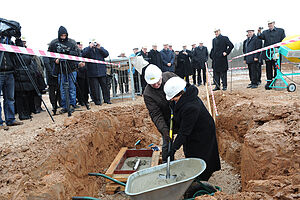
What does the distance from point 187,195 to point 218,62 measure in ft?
19.4

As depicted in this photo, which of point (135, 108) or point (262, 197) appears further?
point (135, 108)

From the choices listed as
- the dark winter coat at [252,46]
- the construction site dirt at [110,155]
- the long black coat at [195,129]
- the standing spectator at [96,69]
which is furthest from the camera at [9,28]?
the dark winter coat at [252,46]

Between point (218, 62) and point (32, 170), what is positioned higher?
point (218, 62)

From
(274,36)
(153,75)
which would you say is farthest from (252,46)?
(153,75)

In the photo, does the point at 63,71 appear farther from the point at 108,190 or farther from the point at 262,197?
the point at 262,197

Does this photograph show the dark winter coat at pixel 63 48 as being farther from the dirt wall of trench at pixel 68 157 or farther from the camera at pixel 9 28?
the dirt wall of trench at pixel 68 157

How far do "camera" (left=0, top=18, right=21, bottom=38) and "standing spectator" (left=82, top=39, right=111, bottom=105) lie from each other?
1.97 meters

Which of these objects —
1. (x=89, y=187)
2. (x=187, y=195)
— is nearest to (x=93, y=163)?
(x=89, y=187)

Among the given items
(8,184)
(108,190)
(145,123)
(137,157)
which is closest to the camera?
(8,184)

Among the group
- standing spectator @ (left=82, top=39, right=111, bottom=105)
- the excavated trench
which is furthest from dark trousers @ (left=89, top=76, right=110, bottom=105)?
the excavated trench

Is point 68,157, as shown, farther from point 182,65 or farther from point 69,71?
point 182,65

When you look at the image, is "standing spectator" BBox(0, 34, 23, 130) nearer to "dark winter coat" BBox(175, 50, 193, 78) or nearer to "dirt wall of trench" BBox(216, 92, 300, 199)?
"dirt wall of trench" BBox(216, 92, 300, 199)

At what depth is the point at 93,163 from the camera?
4.15 meters

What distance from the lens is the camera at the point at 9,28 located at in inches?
177
